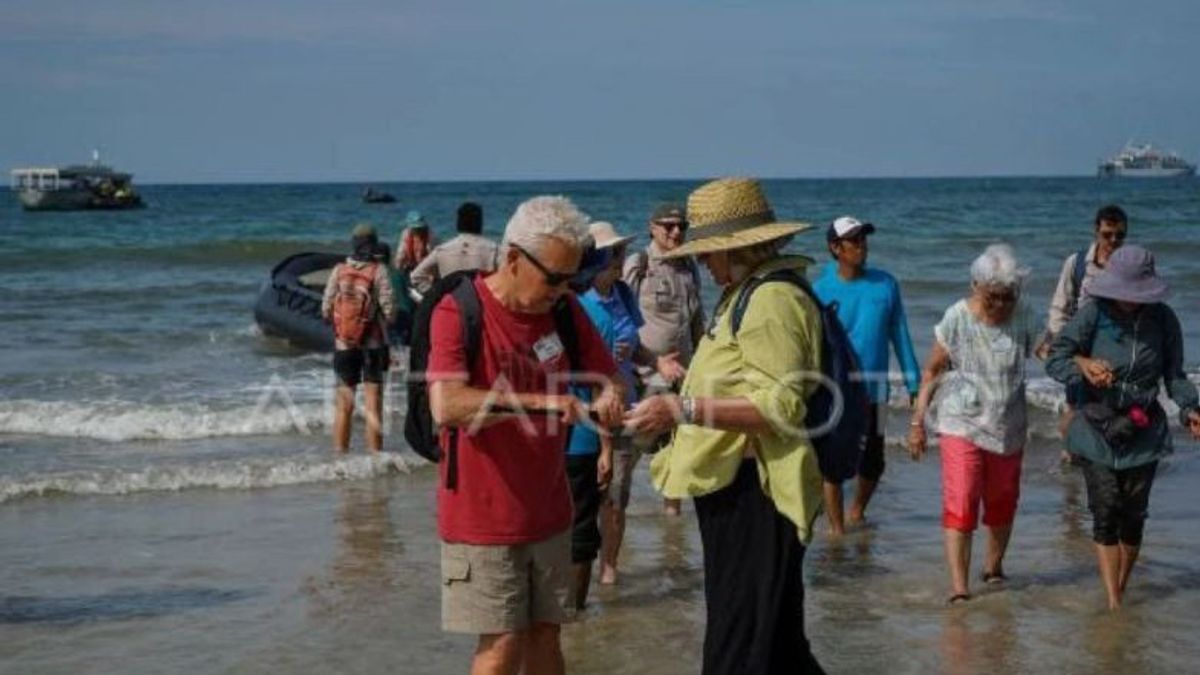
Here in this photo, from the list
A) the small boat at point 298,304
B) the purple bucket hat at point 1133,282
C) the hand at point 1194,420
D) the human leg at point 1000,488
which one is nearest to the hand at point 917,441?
the human leg at point 1000,488

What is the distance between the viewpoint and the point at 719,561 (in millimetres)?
4547

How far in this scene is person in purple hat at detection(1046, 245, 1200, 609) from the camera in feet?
20.7

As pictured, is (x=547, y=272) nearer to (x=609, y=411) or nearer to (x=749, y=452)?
(x=609, y=411)

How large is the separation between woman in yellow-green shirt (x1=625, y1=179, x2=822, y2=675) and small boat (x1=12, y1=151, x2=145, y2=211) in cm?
7349

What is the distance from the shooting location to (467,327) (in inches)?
169

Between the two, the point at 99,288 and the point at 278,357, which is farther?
the point at 99,288

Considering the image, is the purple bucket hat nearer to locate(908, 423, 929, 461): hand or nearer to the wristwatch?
locate(908, 423, 929, 461): hand

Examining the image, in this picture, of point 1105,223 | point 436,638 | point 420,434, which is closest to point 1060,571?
point 1105,223

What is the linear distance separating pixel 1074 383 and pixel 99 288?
23.9 meters

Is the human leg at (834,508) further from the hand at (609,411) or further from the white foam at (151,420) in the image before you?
the white foam at (151,420)

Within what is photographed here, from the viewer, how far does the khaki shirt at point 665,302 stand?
25.8 feet

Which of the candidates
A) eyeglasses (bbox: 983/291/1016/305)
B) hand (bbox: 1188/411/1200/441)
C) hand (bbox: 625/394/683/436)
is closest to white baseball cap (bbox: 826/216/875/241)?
eyeglasses (bbox: 983/291/1016/305)

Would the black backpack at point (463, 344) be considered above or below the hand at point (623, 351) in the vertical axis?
above

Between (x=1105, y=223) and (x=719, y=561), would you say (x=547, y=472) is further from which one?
(x=1105, y=223)
